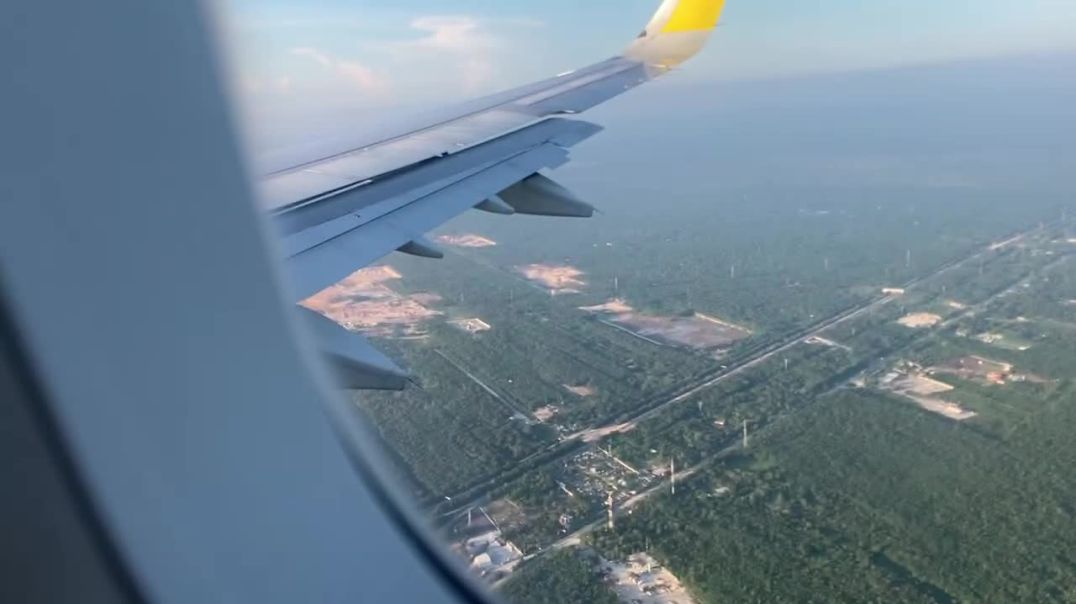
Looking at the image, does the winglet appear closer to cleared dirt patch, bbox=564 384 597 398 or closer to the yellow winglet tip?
the yellow winglet tip

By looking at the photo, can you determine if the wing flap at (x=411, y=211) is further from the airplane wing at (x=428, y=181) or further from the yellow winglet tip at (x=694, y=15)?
the yellow winglet tip at (x=694, y=15)

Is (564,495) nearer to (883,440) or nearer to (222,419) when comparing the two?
(883,440)

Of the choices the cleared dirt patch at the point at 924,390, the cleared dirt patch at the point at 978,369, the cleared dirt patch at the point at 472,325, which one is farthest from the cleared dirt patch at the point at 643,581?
the cleared dirt patch at the point at 978,369

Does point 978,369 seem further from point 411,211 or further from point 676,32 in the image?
point 411,211

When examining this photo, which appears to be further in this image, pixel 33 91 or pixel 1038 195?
pixel 1038 195

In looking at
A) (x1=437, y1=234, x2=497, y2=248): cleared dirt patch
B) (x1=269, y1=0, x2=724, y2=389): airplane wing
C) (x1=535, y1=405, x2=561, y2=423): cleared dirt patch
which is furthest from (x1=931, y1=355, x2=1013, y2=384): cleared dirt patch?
(x1=437, y1=234, x2=497, y2=248): cleared dirt patch

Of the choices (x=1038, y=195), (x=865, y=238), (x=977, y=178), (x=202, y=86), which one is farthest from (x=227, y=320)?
(x=977, y=178)
